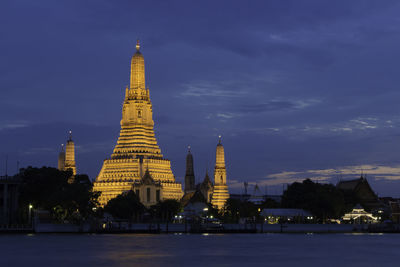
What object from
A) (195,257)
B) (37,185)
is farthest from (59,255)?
(37,185)

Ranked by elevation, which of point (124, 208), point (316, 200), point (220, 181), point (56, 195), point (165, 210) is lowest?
point (165, 210)

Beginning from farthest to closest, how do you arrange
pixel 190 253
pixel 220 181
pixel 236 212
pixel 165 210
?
pixel 220 181 < pixel 236 212 < pixel 165 210 < pixel 190 253

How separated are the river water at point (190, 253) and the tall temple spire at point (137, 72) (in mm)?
69938

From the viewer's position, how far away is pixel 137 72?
508 ft

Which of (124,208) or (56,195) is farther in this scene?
(124,208)

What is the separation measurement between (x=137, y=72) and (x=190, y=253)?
287ft

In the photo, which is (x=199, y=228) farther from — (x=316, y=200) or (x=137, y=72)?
(x=137, y=72)

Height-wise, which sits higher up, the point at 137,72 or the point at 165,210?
the point at 137,72

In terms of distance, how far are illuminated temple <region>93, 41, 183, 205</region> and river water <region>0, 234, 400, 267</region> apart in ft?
205

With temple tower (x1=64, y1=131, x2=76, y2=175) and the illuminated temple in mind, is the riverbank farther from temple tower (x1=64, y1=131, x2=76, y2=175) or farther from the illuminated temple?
temple tower (x1=64, y1=131, x2=76, y2=175)

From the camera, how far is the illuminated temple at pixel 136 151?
499 ft

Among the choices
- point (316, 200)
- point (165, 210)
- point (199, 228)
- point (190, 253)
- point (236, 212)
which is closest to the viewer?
point (190, 253)

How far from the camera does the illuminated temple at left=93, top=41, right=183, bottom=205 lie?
152000 millimetres

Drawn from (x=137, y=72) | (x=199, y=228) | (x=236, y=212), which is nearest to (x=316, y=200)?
(x=236, y=212)
